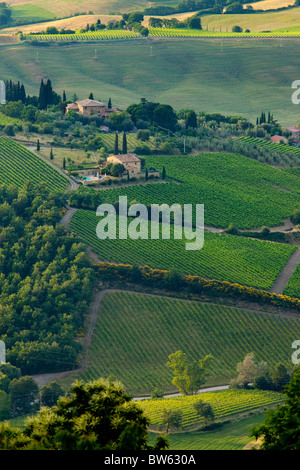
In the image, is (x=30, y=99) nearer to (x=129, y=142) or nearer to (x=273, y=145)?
(x=129, y=142)

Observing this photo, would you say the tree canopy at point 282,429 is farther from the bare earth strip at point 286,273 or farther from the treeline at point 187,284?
the bare earth strip at point 286,273

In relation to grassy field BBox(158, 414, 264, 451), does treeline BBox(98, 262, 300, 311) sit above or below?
above

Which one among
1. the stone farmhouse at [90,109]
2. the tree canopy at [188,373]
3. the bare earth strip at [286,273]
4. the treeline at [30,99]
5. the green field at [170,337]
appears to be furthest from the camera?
the treeline at [30,99]

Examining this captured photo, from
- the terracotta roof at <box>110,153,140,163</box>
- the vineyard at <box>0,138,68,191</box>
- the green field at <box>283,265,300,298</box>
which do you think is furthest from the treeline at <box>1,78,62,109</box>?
the green field at <box>283,265,300,298</box>

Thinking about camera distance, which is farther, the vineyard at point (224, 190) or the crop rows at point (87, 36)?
the crop rows at point (87, 36)

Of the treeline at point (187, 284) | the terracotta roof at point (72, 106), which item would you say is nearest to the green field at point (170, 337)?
the treeline at point (187, 284)

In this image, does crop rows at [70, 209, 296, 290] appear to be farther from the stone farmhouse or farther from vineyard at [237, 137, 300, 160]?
the stone farmhouse
